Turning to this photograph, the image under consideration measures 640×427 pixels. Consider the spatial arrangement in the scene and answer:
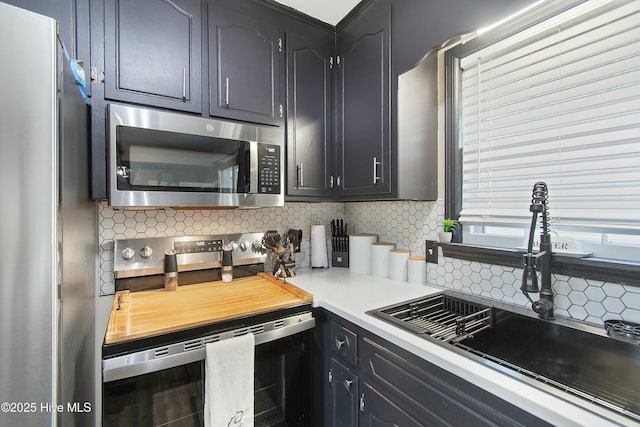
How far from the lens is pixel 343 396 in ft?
4.10

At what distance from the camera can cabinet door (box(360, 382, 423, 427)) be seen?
98cm

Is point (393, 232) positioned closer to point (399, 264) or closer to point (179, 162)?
point (399, 264)

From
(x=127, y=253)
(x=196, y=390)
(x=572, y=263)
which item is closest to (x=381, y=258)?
(x=572, y=263)

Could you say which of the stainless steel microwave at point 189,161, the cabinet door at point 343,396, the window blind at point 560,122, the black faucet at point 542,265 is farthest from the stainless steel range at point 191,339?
the window blind at point 560,122

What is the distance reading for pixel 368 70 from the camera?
160cm

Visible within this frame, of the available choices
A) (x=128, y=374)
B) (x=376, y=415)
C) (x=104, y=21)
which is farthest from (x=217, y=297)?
(x=104, y=21)

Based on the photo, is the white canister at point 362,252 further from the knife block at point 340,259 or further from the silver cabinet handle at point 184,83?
the silver cabinet handle at point 184,83

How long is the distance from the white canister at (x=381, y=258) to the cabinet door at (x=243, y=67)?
98cm

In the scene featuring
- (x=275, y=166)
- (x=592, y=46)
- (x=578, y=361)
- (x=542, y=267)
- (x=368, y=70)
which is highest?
(x=368, y=70)

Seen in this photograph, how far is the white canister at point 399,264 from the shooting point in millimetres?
1681

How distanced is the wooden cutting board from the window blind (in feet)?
3.53

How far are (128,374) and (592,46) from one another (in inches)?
81.2

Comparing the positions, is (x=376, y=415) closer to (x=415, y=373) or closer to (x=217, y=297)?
(x=415, y=373)

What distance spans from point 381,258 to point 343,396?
2.64 ft
